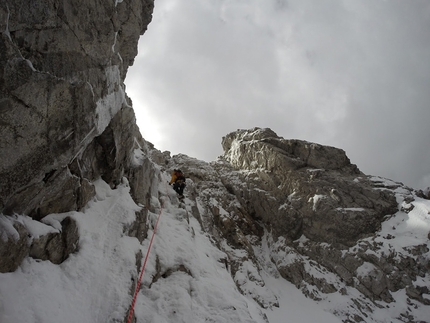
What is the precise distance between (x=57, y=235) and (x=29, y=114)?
3259mm

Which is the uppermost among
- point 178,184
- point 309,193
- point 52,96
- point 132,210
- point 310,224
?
point 309,193

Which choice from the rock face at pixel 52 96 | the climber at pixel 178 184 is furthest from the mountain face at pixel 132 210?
the climber at pixel 178 184

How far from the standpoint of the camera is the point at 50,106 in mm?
6230

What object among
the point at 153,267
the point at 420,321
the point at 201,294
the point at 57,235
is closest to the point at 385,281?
the point at 420,321

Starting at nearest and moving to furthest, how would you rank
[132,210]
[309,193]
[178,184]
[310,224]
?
[132,210] → [178,184] → [310,224] → [309,193]

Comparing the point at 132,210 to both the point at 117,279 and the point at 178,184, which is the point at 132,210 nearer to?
the point at 117,279

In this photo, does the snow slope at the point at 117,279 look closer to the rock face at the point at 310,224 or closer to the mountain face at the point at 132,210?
the mountain face at the point at 132,210

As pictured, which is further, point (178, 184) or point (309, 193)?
point (309, 193)

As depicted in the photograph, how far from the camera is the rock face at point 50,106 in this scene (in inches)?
218

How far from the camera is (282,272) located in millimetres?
21922

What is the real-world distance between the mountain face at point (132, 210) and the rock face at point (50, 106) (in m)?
0.03

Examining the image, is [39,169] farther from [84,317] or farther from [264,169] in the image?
[264,169]

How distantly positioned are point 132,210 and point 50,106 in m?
5.55

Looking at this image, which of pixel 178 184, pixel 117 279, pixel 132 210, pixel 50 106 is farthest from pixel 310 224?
pixel 50 106
